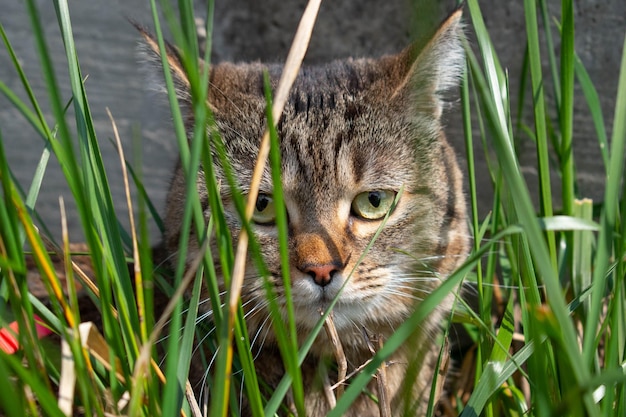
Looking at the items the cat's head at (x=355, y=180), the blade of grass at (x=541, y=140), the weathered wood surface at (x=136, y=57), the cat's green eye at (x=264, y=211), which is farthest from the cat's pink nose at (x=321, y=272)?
the weathered wood surface at (x=136, y=57)

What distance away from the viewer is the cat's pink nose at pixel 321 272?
56.4 inches

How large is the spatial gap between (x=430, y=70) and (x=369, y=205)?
0.38 meters

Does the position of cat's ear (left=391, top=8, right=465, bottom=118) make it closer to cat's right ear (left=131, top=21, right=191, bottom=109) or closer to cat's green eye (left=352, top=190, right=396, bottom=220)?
cat's green eye (left=352, top=190, right=396, bottom=220)

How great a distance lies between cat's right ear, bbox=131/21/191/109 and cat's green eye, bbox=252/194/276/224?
0.32 metres

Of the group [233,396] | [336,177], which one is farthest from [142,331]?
[336,177]

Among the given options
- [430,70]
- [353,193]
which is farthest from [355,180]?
[430,70]

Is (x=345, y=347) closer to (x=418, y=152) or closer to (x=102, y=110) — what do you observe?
(x=418, y=152)

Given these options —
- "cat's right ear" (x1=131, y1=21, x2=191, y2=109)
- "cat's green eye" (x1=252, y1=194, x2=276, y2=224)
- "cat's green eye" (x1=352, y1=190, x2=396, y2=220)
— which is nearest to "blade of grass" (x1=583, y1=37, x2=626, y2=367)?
"cat's green eye" (x1=352, y1=190, x2=396, y2=220)

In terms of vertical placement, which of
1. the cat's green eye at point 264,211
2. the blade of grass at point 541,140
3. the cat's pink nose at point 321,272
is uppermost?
the blade of grass at point 541,140

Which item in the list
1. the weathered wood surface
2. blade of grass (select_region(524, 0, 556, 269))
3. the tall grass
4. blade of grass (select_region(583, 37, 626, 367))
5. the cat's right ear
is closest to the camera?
the tall grass

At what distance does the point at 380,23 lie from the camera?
2.51m

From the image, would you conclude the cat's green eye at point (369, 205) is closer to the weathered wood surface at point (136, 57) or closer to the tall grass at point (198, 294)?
the tall grass at point (198, 294)

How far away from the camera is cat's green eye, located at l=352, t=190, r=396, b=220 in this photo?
1628mm

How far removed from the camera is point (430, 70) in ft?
5.53
